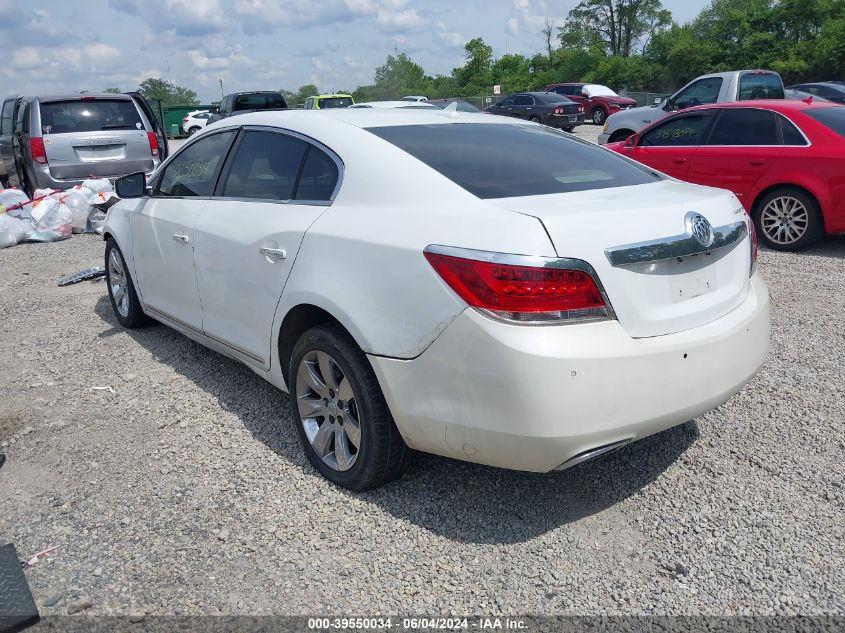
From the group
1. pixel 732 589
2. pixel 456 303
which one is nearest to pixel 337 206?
pixel 456 303

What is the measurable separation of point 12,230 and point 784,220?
9.41m

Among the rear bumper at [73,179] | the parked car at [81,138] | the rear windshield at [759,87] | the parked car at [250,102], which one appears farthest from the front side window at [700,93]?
the parked car at [250,102]

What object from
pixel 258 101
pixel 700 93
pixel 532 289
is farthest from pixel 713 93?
pixel 258 101

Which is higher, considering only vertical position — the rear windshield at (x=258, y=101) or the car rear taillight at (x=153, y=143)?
the rear windshield at (x=258, y=101)

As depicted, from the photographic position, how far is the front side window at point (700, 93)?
1267 cm

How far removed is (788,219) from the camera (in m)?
7.45

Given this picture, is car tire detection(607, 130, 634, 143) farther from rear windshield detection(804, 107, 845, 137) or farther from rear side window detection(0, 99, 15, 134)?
rear side window detection(0, 99, 15, 134)

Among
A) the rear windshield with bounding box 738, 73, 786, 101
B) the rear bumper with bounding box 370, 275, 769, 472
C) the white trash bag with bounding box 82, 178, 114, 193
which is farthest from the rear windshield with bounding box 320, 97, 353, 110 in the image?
→ the rear bumper with bounding box 370, 275, 769, 472

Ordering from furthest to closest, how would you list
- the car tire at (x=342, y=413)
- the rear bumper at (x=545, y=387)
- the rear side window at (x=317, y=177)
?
the rear side window at (x=317, y=177)
the car tire at (x=342, y=413)
the rear bumper at (x=545, y=387)

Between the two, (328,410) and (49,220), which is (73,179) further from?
(328,410)

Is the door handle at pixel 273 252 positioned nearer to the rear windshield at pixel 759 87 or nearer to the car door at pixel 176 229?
the car door at pixel 176 229

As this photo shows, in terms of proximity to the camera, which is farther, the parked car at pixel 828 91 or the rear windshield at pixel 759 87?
the parked car at pixel 828 91

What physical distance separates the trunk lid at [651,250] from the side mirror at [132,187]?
3013 millimetres

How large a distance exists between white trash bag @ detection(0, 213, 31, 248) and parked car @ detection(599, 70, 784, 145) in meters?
9.61
